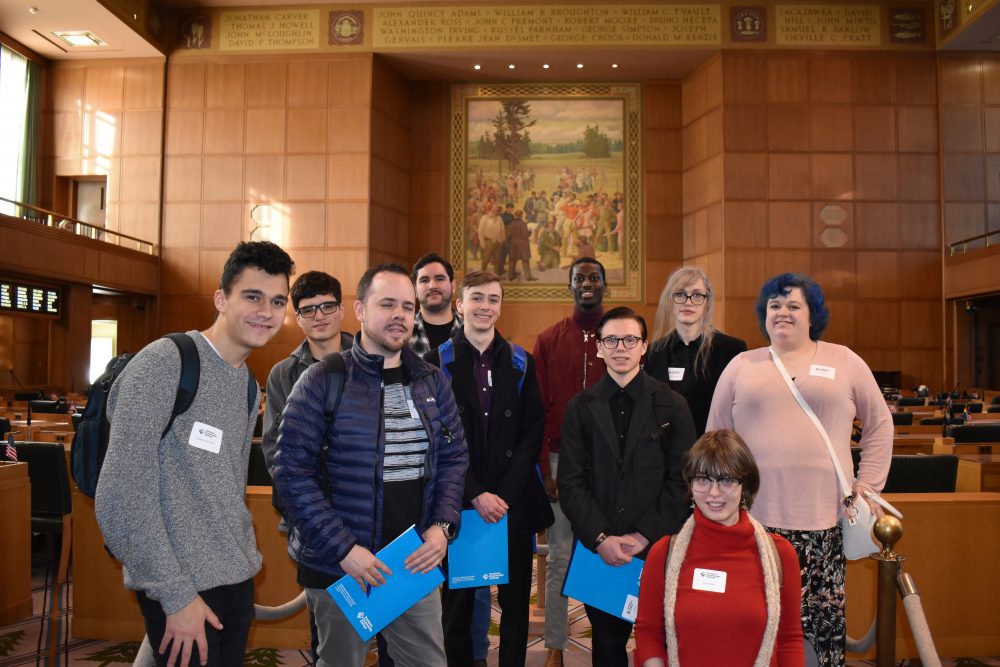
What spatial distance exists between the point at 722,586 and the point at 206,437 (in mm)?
1286

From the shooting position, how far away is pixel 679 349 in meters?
2.96

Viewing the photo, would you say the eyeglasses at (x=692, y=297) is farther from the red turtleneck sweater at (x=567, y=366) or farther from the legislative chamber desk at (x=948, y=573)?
the legislative chamber desk at (x=948, y=573)

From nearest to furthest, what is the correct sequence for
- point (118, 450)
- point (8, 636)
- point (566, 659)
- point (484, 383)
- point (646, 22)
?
point (118, 450) → point (484, 383) → point (566, 659) → point (8, 636) → point (646, 22)

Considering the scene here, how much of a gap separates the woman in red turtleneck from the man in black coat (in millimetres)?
874

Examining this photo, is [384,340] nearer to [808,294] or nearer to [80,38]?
[808,294]

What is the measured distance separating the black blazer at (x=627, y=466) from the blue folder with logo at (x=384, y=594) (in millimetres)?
678

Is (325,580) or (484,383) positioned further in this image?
(484,383)

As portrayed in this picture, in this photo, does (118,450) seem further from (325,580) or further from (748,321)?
(748,321)

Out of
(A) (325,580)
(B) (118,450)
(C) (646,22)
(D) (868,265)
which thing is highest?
(C) (646,22)

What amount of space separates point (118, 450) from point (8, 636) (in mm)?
2822

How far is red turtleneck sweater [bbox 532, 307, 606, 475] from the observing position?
3258 millimetres

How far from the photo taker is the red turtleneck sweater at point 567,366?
3258 mm

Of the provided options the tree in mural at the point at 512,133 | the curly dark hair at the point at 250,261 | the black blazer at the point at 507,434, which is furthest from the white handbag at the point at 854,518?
the tree in mural at the point at 512,133

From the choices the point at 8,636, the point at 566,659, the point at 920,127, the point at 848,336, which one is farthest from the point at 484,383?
the point at 920,127
